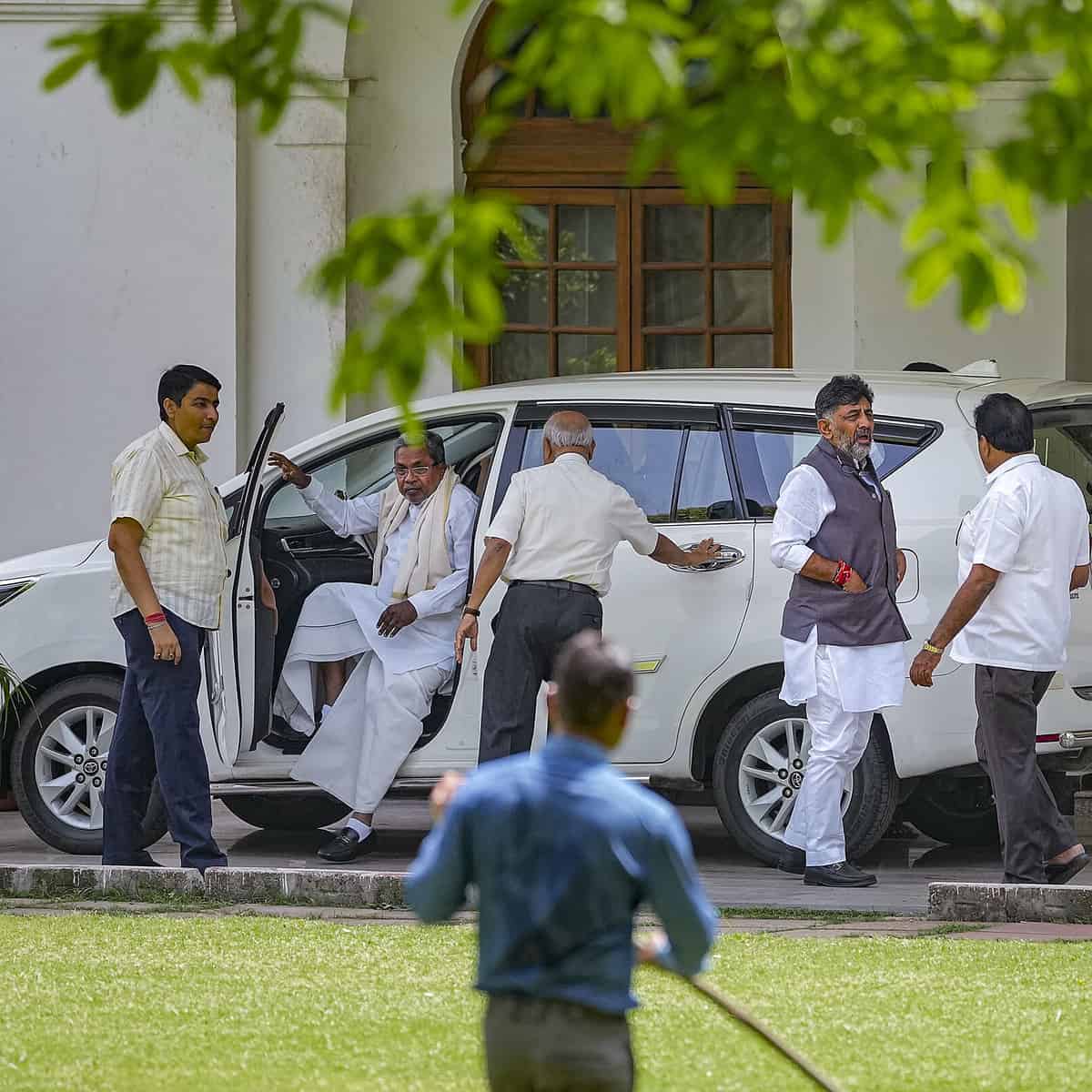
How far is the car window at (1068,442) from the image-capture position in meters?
9.17

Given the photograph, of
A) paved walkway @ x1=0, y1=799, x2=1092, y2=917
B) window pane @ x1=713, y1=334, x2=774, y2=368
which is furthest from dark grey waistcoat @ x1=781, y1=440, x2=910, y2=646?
window pane @ x1=713, y1=334, x2=774, y2=368

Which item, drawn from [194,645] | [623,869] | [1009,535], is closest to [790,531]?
[1009,535]

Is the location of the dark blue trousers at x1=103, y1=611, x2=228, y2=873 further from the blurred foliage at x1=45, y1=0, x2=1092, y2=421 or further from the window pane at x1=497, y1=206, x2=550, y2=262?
the window pane at x1=497, y1=206, x2=550, y2=262

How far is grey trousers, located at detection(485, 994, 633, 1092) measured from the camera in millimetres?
3658

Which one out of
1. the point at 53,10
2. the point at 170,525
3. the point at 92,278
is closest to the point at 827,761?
the point at 170,525

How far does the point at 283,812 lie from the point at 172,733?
257 cm

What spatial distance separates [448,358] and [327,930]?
4728mm

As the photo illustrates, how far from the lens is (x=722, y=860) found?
32.8ft

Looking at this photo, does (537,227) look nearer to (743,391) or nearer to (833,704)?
(743,391)

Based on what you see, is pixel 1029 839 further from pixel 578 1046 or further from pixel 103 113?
pixel 103 113

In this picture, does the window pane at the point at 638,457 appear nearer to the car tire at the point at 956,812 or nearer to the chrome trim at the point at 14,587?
the car tire at the point at 956,812

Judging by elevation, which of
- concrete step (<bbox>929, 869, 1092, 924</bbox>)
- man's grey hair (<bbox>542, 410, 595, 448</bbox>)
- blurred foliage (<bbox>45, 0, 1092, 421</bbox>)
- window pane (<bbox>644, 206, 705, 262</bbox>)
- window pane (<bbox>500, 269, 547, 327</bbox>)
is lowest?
concrete step (<bbox>929, 869, 1092, 924</bbox>)

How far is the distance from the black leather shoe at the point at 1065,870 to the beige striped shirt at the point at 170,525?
10.9 ft

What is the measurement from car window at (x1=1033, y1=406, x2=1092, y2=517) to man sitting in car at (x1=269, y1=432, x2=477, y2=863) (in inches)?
93.6
